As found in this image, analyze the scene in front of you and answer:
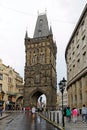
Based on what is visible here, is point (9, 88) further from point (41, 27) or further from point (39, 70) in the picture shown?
point (41, 27)

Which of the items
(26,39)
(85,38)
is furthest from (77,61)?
(26,39)

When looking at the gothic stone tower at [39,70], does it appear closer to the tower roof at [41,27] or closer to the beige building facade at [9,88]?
the tower roof at [41,27]

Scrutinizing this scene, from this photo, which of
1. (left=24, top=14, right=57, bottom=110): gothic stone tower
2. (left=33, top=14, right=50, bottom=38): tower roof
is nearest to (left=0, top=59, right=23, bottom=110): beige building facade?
(left=24, top=14, right=57, bottom=110): gothic stone tower

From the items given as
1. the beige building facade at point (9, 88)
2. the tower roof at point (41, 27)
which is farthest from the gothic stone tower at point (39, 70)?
the beige building facade at point (9, 88)

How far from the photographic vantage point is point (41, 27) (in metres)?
101

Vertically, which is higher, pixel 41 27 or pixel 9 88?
pixel 41 27

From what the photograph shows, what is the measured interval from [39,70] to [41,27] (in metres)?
19.9

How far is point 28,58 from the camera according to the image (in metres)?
92.2

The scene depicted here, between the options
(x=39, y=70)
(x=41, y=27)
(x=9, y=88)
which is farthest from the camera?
(x=41, y=27)

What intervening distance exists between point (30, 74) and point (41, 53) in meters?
8.57

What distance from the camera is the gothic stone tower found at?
87.7m

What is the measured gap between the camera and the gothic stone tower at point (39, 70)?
87688 mm

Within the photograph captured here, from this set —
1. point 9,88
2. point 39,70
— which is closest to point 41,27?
point 39,70

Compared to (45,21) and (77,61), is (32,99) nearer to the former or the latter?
(45,21)
